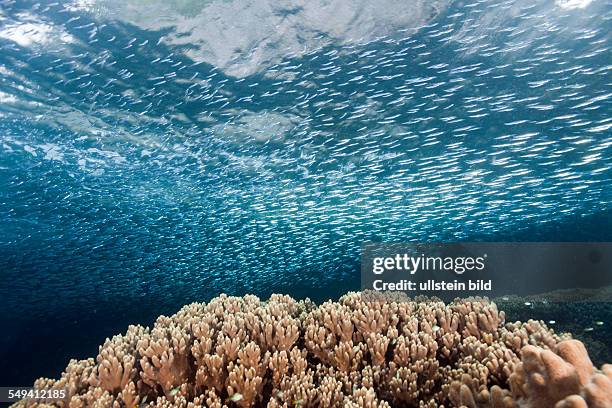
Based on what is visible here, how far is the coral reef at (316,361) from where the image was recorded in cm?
459

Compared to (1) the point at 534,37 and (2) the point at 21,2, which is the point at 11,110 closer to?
(2) the point at 21,2

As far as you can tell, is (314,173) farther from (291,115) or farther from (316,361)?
(316,361)

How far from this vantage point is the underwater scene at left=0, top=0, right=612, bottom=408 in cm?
505

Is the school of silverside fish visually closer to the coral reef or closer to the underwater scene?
the underwater scene

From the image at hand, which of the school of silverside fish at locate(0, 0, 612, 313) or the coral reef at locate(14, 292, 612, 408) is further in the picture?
the school of silverside fish at locate(0, 0, 612, 313)

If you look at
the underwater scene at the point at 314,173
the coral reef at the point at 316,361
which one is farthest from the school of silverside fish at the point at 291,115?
the coral reef at the point at 316,361

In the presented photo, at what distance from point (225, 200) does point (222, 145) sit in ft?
19.1

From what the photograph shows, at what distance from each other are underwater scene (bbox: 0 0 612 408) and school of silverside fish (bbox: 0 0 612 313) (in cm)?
10

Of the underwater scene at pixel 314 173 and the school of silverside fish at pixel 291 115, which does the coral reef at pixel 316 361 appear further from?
the school of silverside fish at pixel 291 115

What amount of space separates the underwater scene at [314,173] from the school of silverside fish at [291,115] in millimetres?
96

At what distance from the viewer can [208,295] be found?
4825 cm

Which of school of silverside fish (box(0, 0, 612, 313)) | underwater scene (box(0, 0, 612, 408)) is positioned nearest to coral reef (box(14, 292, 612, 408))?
underwater scene (box(0, 0, 612, 408))

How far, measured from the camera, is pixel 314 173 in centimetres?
1908

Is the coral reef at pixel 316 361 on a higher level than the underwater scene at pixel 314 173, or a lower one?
lower
